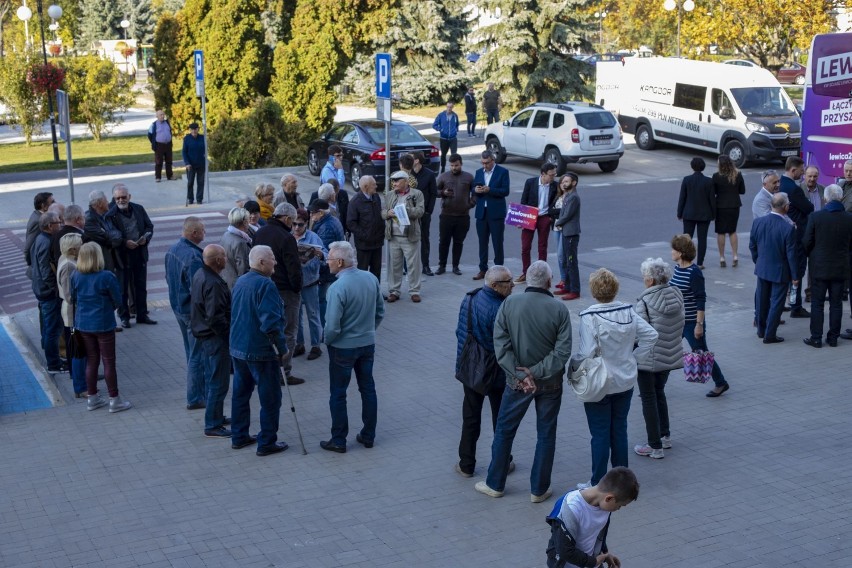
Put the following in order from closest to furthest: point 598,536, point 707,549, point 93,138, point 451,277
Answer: point 598,536 < point 707,549 < point 451,277 < point 93,138

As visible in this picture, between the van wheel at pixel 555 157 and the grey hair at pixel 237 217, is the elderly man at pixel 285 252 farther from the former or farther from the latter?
the van wheel at pixel 555 157

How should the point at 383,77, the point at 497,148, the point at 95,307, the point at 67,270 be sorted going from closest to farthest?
the point at 95,307
the point at 67,270
the point at 383,77
the point at 497,148

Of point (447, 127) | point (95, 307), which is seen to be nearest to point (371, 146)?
point (447, 127)

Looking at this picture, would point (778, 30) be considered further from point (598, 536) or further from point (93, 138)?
point (598, 536)

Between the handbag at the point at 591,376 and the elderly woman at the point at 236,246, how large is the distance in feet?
13.3

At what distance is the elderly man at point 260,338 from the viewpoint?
845cm

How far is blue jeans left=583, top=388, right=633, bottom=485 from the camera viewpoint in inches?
305

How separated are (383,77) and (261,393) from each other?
6.12m

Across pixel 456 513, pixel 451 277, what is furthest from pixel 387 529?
pixel 451 277

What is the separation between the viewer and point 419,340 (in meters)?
12.4

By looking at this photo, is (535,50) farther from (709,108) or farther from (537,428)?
(537,428)

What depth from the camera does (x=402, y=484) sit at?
27.1 ft

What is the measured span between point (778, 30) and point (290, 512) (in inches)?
1572

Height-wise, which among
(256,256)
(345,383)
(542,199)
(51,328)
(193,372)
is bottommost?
(193,372)
